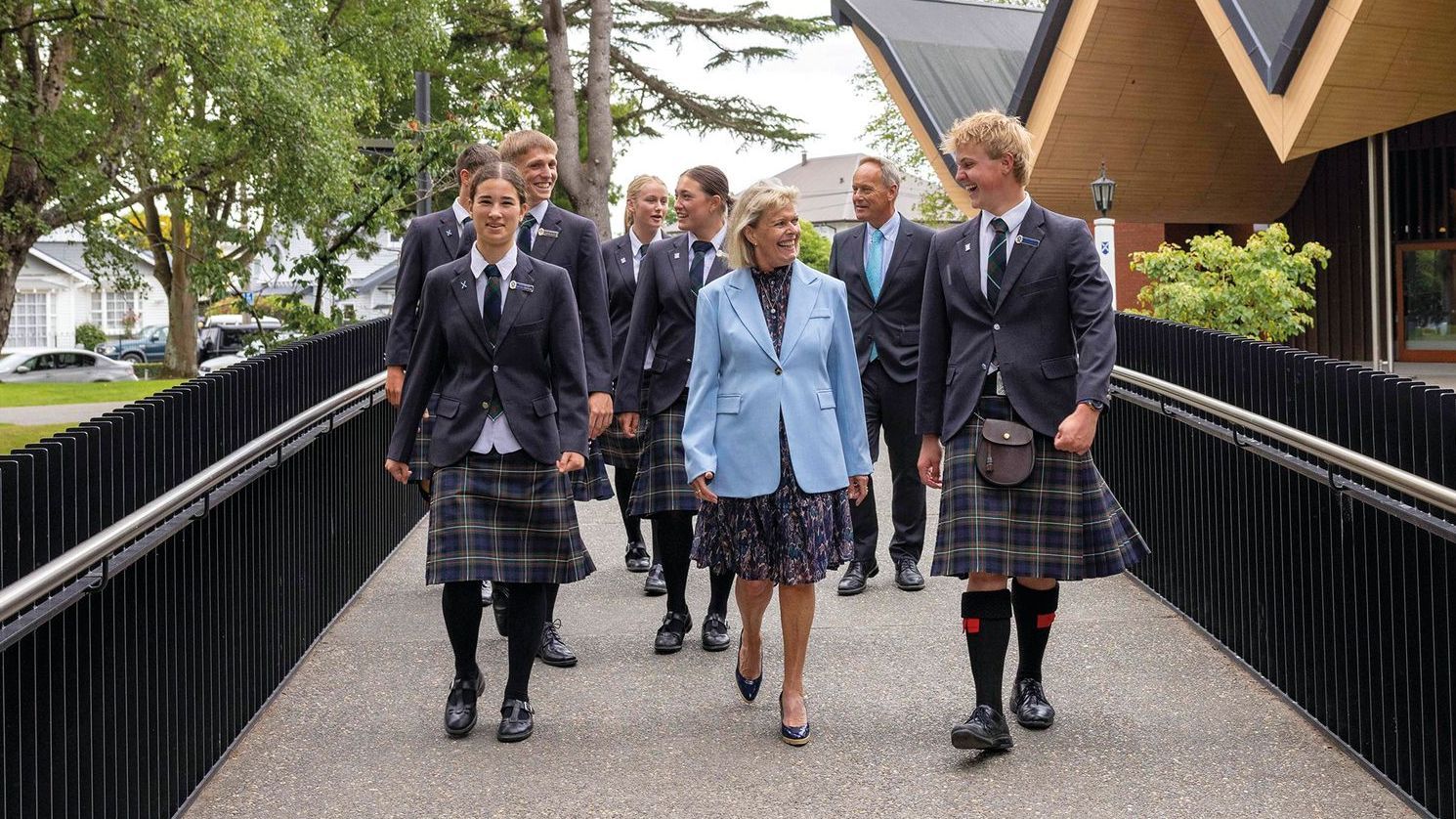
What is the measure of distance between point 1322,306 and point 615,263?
25.6 m

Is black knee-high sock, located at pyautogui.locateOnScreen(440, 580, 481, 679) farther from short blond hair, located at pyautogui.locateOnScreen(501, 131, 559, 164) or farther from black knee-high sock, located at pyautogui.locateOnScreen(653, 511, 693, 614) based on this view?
short blond hair, located at pyautogui.locateOnScreen(501, 131, 559, 164)

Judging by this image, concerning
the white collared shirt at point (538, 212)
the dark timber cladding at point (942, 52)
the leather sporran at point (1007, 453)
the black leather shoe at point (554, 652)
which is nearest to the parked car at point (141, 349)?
the dark timber cladding at point (942, 52)

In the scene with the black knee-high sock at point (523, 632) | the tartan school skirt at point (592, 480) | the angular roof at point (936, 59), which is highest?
the angular roof at point (936, 59)

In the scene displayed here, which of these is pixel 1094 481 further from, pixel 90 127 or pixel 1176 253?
pixel 90 127

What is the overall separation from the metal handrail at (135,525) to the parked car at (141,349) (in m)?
58.7

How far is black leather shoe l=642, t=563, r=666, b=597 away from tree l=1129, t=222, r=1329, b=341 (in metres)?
8.01

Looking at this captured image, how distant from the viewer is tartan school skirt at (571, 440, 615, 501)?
23.3 ft

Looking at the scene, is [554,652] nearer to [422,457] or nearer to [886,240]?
[422,457]

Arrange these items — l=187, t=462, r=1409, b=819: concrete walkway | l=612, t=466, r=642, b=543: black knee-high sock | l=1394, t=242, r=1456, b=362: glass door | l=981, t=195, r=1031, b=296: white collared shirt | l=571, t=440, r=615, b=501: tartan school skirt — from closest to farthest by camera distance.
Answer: l=187, t=462, r=1409, b=819: concrete walkway, l=981, t=195, r=1031, b=296: white collared shirt, l=571, t=440, r=615, b=501: tartan school skirt, l=612, t=466, r=642, b=543: black knee-high sock, l=1394, t=242, r=1456, b=362: glass door

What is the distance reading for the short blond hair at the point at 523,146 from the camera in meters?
6.21

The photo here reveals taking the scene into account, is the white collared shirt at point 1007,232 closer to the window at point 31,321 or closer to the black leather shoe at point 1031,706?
the black leather shoe at point 1031,706

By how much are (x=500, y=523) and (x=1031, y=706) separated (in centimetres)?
193

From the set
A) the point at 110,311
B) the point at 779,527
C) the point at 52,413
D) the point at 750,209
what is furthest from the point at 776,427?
the point at 110,311

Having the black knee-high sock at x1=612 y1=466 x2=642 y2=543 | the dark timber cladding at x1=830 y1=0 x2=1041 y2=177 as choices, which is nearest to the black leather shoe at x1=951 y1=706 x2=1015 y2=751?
the black knee-high sock at x1=612 y1=466 x2=642 y2=543
